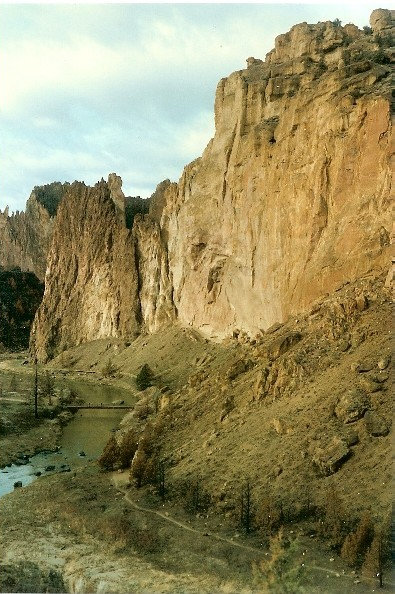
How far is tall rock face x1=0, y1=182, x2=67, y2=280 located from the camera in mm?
145250

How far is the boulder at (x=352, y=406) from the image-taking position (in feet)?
73.4

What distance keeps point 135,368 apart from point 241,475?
44.6 meters

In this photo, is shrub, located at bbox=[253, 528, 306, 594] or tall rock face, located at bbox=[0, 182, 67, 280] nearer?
shrub, located at bbox=[253, 528, 306, 594]

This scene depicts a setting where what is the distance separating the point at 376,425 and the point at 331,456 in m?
1.99

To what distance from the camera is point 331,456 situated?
21156mm

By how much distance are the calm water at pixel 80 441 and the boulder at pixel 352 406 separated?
16.7m

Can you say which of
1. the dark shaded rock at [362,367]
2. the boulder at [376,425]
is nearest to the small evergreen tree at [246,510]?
the boulder at [376,425]

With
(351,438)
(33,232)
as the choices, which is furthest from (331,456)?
(33,232)

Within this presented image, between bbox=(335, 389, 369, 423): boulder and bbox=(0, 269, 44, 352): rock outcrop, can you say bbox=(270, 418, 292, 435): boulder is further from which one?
bbox=(0, 269, 44, 352): rock outcrop

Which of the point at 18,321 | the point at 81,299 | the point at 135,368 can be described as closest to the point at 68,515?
the point at 135,368

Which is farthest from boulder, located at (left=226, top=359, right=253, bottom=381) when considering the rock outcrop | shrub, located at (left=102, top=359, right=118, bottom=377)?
the rock outcrop

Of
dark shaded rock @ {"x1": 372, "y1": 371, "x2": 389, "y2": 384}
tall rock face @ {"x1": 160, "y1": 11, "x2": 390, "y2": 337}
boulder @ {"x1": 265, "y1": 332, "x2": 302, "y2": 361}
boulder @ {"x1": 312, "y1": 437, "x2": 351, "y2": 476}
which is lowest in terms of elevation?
boulder @ {"x1": 312, "y1": 437, "x2": 351, "y2": 476}

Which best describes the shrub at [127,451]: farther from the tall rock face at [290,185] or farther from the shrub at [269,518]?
the tall rock face at [290,185]

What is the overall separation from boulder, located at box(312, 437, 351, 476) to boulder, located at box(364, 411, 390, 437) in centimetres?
105
